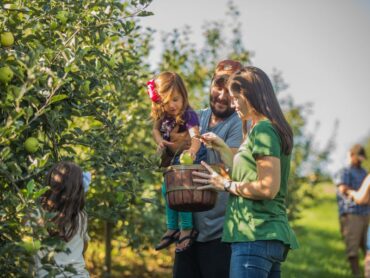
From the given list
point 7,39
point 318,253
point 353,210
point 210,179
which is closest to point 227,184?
point 210,179

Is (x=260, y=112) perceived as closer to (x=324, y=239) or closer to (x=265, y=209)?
(x=265, y=209)

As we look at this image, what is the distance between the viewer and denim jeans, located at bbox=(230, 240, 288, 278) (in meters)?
3.56

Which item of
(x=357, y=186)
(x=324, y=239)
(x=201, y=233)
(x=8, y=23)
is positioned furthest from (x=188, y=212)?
(x=324, y=239)

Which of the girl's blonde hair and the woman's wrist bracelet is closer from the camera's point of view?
the woman's wrist bracelet

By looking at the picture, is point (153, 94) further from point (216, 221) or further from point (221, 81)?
point (216, 221)

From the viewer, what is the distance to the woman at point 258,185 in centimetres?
357

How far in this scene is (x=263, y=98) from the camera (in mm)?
3701

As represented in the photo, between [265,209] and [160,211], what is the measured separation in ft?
12.7

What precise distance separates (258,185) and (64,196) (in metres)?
0.88

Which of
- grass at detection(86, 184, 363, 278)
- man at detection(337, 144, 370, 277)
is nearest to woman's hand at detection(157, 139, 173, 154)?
grass at detection(86, 184, 363, 278)

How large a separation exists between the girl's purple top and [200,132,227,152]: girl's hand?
0.45 meters

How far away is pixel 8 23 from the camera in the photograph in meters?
3.99

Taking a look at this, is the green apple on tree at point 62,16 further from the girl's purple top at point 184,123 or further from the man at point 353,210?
the man at point 353,210

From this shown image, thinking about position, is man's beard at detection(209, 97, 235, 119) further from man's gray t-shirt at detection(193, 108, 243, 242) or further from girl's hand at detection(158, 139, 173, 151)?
girl's hand at detection(158, 139, 173, 151)
